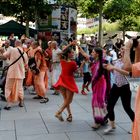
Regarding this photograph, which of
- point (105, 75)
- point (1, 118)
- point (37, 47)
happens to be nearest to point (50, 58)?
point (37, 47)

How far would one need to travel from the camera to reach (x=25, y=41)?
14.2 m

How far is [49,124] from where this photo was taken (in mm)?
8391

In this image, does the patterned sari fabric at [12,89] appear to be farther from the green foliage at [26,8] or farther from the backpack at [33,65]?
the green foliage at [26,8]

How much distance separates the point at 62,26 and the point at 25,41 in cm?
1318

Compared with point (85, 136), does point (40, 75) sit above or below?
above

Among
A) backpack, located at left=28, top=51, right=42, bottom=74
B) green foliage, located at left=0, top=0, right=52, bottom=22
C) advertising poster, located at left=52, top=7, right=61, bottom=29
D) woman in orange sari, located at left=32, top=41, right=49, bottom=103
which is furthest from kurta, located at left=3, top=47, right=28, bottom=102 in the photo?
advertising poster, located at left=52, top=7, right=61, bottom=29

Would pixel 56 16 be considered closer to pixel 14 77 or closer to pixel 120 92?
pixel 14 77

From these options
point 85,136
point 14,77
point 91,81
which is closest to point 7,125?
point 85,136

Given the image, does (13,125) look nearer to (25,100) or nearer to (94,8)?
(25,100)

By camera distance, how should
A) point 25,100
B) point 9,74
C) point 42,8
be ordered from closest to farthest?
1. point 9,74
2. point 25,100
3. point 42,8

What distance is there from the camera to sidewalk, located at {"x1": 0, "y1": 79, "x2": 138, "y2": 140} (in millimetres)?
7398

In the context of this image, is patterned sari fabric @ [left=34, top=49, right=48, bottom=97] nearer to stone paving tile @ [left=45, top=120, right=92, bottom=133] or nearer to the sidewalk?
the sidewalk

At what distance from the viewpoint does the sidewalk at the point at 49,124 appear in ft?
24.3

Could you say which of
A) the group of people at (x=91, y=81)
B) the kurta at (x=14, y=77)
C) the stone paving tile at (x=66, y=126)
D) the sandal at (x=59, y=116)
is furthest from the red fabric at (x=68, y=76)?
the kurta at (x=14, y=77)
